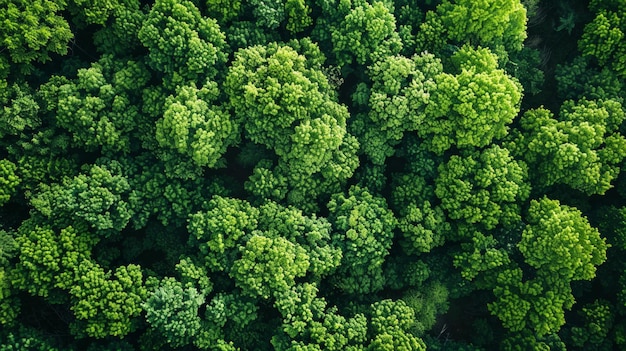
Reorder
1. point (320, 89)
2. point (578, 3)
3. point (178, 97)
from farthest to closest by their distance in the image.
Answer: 1. point (578, 3)
2. point (320, 89)
3. point (178, 97)

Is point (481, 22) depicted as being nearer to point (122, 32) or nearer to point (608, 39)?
point (608, 39)

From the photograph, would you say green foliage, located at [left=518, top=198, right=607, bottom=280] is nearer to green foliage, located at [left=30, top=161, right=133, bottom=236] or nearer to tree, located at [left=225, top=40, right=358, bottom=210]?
tree, located at [left=225, top=40, right=358, bottom=210]

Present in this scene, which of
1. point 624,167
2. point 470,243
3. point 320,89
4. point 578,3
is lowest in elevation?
point 470,243

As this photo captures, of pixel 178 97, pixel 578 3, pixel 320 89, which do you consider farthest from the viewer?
Result: pixel 578 3

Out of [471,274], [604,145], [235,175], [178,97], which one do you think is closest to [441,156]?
[471,274]

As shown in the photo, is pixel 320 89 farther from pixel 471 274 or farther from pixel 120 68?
pixel 471 274

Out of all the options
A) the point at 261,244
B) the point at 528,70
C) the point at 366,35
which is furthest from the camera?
the point at 528,70

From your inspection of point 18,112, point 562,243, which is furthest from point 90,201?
point 562,243
